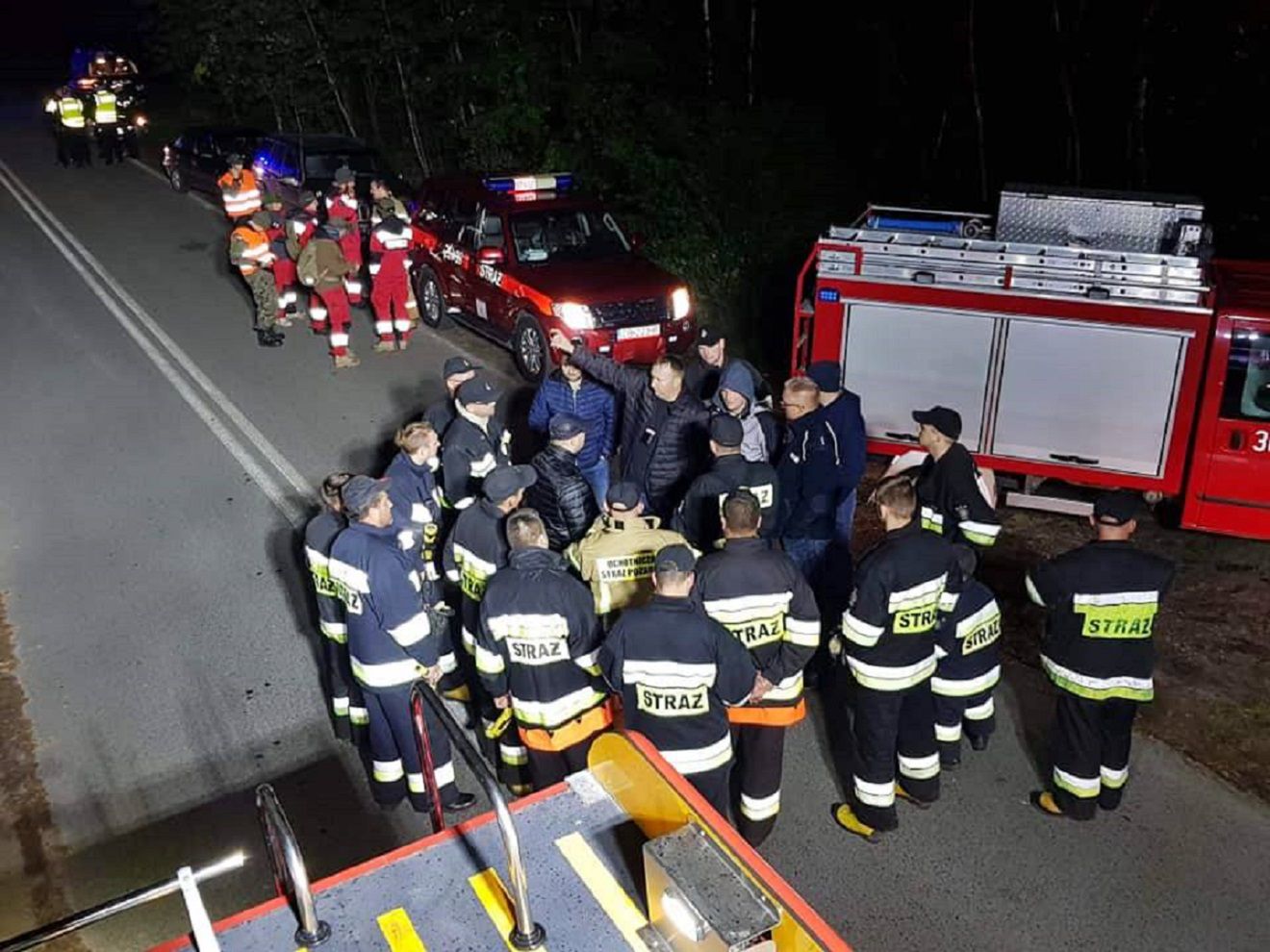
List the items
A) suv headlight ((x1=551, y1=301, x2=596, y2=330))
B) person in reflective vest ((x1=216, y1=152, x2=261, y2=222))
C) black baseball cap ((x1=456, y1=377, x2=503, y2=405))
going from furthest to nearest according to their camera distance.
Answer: person in reflective vest ((x1=216, y1=152, x2=261, y2=222)), suv headlight ((x1=551, y1=301, x2=596, y2=330)), black baseball cap ((x1=456, y1=377, x2=503, y2=405))

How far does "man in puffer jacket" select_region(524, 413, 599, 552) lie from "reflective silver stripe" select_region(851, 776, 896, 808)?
203 centimetres

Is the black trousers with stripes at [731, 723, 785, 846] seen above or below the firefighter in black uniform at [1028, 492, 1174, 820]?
below

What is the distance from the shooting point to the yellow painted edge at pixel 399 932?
3.34m

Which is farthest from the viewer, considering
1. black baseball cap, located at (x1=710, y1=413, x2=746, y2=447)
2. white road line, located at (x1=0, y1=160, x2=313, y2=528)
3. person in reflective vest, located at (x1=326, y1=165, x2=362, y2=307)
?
person in reflective vest, located at (x1=326, y1=165, x2=362, y2=307)

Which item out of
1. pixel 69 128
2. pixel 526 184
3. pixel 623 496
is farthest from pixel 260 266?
pixel 69 128

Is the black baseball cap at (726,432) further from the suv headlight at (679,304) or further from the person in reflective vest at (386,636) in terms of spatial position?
the suv headlight at (679,304)

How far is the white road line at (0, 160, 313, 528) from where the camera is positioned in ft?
Result: 32.0

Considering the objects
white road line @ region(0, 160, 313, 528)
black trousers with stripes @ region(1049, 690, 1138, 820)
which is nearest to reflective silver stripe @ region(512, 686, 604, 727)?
black trousers with stripes @ region(1049, 690, 1138, 820)

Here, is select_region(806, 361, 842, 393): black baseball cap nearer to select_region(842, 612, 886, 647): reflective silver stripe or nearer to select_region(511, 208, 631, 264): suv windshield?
select_region(842, 612, 886, 647): reflective silver stripe

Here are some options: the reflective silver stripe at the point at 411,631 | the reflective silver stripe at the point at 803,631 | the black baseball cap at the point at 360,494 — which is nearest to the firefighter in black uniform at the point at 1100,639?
the reflective silver stripe at the point at 803,631

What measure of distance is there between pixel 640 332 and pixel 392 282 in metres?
2.99

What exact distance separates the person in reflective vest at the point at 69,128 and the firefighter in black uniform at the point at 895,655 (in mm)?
23435

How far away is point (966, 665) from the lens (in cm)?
578

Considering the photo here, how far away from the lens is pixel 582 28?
19844 mm
